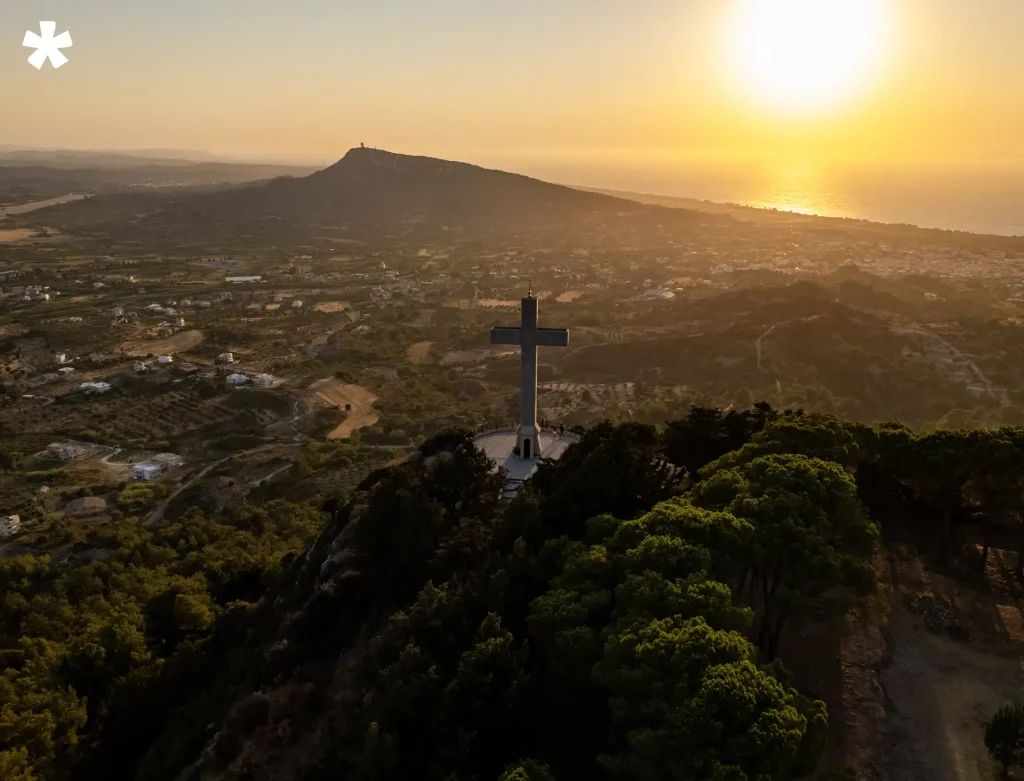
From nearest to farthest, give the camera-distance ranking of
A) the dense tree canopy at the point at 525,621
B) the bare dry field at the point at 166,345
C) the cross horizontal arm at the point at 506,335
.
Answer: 1. the dense tree canopy at the point at 525,621
2. the cross horizontal arm at the point at 506,335
3. the bare dry field at the point at 166,345

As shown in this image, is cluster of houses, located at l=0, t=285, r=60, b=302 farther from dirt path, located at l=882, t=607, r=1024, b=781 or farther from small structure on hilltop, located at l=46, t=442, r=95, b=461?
dirt path, located at l=882, t=607, r=1024, b=781

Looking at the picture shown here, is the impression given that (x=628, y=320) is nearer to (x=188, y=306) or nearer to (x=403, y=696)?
(x=188, y=306)

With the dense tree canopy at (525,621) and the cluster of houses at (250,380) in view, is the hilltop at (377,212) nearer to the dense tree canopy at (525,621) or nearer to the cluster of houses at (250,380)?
the cluster of houses at (250,380)

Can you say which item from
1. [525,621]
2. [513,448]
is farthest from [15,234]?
[525,621]

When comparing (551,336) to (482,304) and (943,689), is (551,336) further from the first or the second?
(482,304)

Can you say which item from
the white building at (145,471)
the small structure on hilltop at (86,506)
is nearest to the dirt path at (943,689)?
the small structure on hilltop at (86,506)
